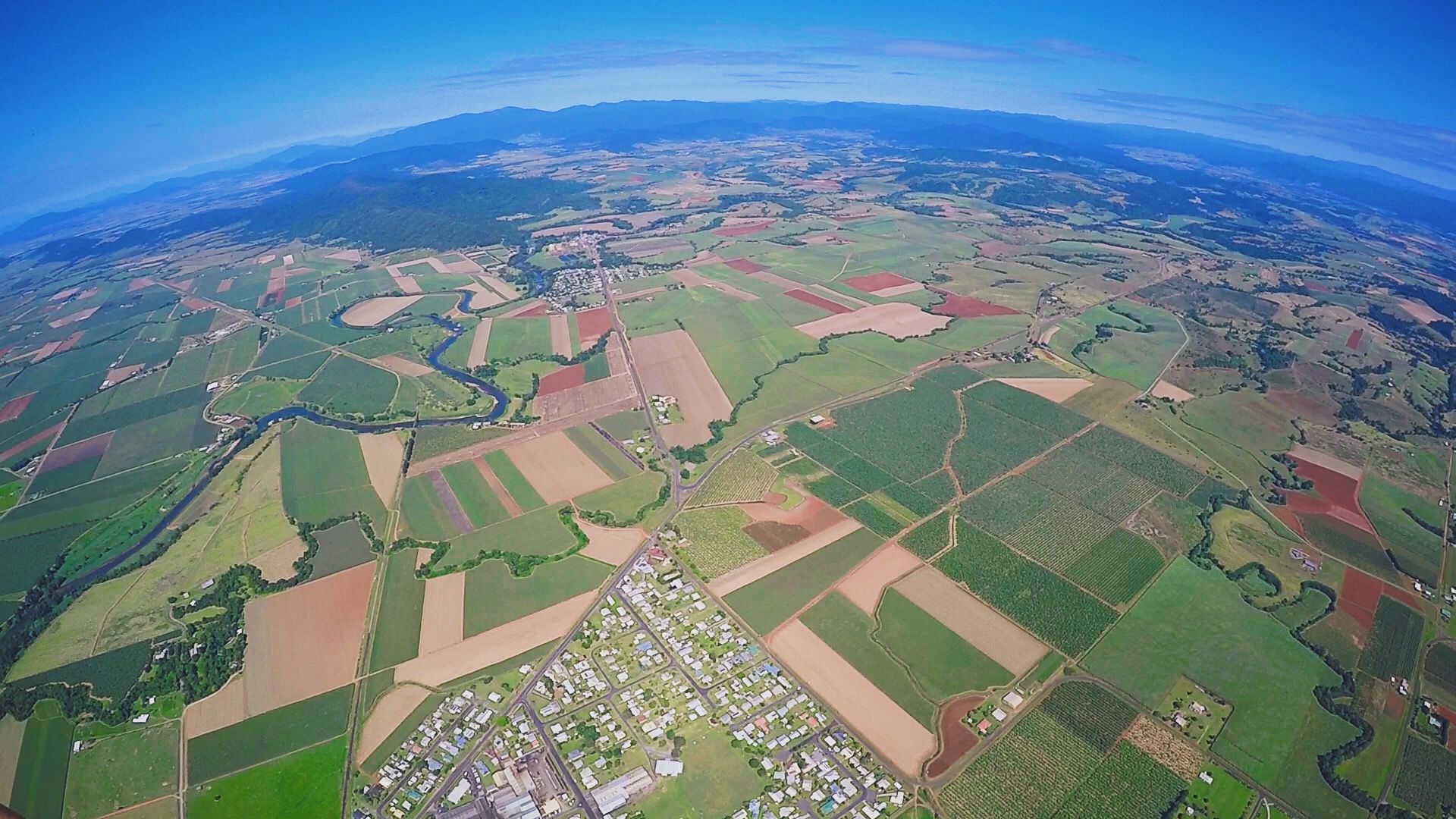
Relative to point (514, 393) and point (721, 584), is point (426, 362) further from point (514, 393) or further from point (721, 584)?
point (721, 584)

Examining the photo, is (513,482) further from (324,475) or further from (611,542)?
(324,475)

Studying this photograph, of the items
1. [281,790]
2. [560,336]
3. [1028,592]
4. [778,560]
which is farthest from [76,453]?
[1028,592]

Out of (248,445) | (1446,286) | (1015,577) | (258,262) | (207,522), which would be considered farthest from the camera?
(258,262)

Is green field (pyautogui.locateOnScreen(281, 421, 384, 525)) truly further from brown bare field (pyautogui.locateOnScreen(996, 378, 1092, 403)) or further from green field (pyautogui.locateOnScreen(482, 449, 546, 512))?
brown bare field (pyautogui.locateOnScreen(996, 378, 1092, 403))

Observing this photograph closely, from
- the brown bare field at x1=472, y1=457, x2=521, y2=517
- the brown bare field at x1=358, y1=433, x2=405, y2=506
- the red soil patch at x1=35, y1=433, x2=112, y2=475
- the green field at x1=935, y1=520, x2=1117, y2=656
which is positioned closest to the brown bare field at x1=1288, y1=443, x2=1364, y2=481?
the green field at x1=935, y1=520, x2=1117, y2=656

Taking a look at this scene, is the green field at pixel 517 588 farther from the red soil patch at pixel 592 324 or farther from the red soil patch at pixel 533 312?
the red soil patch at pixel 533 312

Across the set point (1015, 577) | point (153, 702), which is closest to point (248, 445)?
point (153, 702)
